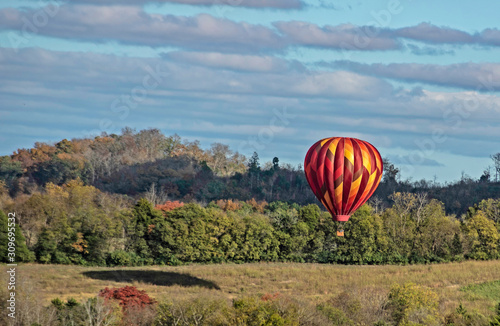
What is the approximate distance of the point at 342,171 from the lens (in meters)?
42.2

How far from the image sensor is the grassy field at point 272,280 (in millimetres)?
50125

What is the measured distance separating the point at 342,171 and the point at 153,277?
801 inches

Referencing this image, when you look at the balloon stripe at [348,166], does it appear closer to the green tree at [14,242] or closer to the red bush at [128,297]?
the red bush at [128,297]

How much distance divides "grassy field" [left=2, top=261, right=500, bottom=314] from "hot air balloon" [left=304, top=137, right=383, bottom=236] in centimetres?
752

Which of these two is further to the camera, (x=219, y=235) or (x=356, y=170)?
(x=219, y=235)

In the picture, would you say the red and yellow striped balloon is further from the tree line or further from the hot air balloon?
the tree line

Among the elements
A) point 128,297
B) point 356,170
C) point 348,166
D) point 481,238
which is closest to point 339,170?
point 348,166

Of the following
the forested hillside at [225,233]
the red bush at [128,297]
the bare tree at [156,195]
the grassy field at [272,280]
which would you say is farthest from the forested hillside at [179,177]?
the red bush at [128,297]

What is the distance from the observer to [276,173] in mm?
125562

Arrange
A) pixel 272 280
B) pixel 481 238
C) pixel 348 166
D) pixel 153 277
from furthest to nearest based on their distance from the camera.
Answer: pixel 481 238
pixel 272 280
pixel 153 277
pixel 348 166

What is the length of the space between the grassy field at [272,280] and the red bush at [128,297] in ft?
11.8

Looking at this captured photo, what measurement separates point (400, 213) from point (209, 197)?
1511 inches

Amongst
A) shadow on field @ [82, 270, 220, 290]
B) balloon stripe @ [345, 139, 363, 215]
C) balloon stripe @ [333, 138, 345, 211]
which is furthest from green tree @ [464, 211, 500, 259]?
balloon stripe @ [333, 138, 345, 211]

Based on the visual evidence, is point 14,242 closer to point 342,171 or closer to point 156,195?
point 342,171
